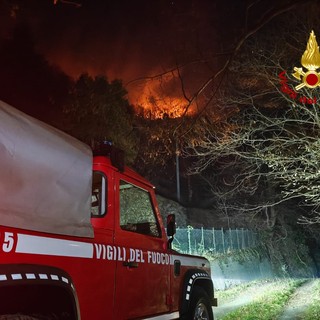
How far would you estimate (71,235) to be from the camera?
10.8 feet

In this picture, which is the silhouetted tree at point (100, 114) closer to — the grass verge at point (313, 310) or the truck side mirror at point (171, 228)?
the grass verge at point (313, 310)

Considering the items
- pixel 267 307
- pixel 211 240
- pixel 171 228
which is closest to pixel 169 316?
pixel 171 228

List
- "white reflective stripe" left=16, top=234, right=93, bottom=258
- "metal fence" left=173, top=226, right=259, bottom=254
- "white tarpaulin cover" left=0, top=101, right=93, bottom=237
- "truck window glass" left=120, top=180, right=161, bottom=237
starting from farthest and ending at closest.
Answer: "metal fence" left=173, top=226, right=259, bottom=254 → "truck window glass" left=120, top=180, right=161, bottom=237 → "white tarpaulin cover" left=0, top=101, right=93, bottom=237 → "white reflective stripe" left=16, top=234, right=93, bottom=258

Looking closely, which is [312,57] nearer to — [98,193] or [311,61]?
[311,61]

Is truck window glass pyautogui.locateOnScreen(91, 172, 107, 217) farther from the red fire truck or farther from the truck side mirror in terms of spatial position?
the truck side mirror

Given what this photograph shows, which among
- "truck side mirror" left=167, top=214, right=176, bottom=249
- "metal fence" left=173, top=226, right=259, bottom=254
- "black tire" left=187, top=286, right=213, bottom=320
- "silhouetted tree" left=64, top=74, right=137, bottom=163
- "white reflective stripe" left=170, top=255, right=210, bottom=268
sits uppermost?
"silhouetted tree" left=64, top=74, right=137, bottom=163

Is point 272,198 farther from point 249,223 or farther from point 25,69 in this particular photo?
point 25,69

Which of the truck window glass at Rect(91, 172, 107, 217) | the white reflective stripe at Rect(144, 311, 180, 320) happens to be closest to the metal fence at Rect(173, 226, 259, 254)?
the white reflective stripe at Rect(144, 311, 180, 320)

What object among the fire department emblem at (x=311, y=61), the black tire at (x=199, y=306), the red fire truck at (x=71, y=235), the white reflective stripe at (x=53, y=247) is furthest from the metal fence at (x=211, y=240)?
the white reflective stripe at (x=53, y=247)

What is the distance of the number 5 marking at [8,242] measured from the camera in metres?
2.61

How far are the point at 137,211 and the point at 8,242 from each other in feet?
7.23

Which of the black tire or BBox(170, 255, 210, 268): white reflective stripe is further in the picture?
the black tire

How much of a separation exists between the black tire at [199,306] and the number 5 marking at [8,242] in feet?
10.7

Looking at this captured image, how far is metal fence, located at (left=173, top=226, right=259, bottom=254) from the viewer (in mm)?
14125
